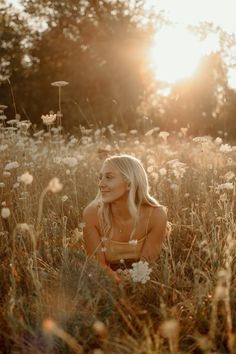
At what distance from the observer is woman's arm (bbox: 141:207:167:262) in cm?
355

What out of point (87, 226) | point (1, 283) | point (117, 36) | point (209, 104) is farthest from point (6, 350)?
point (117, 36)

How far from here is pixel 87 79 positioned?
21938 mm

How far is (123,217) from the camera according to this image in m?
3.80

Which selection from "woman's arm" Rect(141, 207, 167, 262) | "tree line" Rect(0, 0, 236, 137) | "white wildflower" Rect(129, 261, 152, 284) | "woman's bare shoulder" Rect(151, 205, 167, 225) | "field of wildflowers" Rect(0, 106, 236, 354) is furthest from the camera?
"tree line" Rect(0, 0, 236, 137)

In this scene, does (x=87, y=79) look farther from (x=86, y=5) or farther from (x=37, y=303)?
(x=37, y=303)

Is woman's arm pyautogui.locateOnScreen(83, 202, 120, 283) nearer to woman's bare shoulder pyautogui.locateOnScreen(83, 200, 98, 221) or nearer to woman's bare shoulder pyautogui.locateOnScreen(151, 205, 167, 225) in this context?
woman's bare shoulder pyautogui.locateOnScreen(83, 200, 98, 221)

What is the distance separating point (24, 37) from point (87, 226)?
62.6ft

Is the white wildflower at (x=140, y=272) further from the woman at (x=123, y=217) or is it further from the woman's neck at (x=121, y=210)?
the woman's neck at (x=121, y=210)

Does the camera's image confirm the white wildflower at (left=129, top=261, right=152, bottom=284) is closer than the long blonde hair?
Yes

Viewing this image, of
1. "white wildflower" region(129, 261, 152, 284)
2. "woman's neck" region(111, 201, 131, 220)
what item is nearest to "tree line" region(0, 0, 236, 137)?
"woman's neck" region(111, 201, 131, 220)

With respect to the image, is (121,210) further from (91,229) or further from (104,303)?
(104,303)

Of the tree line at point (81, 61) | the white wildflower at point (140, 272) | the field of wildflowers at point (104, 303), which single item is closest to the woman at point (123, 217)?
the field of wildflowers at point (104, 303)

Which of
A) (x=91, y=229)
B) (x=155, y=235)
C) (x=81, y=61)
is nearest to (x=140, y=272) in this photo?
(x=155, y=235)

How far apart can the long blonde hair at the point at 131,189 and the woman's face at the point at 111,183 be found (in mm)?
25
